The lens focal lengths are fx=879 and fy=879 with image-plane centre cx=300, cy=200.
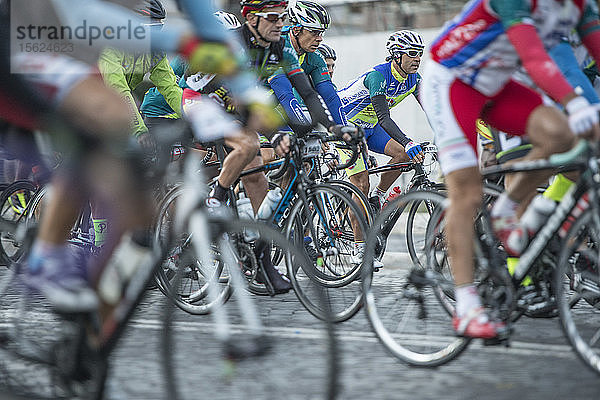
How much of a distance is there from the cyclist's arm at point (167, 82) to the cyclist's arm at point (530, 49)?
11.5 ft

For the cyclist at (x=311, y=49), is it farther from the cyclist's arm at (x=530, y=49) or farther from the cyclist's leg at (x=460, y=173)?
the cyclist's arm at (x=530, y=49)

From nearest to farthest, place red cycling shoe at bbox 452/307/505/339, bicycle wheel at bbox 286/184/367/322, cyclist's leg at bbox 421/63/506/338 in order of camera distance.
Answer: red cycling shoe at bbox 452/307/505/339
cyclist's leg at bbox 421/63/506/338
bicycle wheel at bbox 286/184/367/322

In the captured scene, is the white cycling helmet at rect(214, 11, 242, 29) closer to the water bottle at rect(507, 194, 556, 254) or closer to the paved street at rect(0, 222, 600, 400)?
the paved street at rect(0, 222, 600, 400)

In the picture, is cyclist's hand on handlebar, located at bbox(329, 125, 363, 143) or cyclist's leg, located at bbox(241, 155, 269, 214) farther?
cyclist's leg, located at bbox(241, 155, 269, 214)

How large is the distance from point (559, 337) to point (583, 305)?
341mm

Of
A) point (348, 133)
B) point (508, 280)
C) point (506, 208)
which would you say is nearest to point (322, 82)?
point (348, 133)

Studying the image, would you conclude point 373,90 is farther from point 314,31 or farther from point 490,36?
point 490,36

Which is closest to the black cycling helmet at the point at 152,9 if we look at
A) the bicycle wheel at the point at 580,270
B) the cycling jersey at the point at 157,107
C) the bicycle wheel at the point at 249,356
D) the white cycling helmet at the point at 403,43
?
the cycling jersey at the point at 157,107

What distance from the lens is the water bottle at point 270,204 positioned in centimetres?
567

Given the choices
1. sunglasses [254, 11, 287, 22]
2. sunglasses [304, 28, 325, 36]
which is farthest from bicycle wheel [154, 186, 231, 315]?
sunglasses [304, 28, 325, 36]

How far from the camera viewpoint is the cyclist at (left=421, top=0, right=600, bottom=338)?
3773 mm

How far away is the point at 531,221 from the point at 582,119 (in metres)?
0.66

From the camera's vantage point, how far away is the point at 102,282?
123 inches

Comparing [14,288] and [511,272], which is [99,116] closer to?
[14,288]
